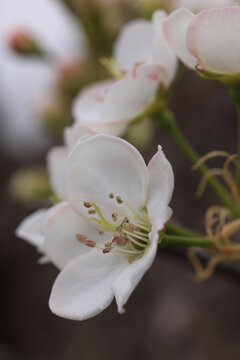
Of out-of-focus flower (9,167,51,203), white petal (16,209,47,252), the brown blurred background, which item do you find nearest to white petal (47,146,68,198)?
white petal (16,209,47,252)

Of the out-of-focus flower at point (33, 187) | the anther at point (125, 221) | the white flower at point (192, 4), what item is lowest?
the out-of-focus flower at point (33, 187)

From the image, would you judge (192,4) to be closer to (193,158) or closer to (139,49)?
(139,49)

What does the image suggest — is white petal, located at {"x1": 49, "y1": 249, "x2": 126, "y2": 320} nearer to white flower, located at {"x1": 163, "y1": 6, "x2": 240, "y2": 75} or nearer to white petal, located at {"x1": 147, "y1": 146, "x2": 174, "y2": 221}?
white petal, located at {"x1": 147, "y1": 146, "x2": 174, "y2": 221}

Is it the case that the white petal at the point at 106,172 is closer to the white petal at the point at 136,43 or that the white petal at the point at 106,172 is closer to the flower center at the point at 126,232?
the flower center at the point at 126,232

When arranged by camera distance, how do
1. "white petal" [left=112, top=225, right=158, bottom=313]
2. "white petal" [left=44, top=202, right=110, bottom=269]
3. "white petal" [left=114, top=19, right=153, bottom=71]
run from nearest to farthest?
"white petal" [left=112, top=225, right=158, bottom=313] < "white petal" [left=44, top=202, right=110, bottom=269] < "white petal" [left=114, top=19, right=153, bottom=71]

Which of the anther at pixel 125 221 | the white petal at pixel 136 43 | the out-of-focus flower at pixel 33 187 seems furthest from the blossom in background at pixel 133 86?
the out-of-focus flower at pixel 33 187

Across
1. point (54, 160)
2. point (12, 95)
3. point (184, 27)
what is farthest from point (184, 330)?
point (12, 95)

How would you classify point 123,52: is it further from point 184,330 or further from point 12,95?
point 12,95
